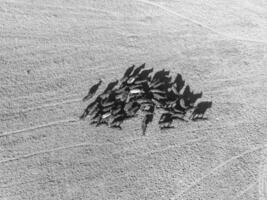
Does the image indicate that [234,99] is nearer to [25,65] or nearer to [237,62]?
[237,62]

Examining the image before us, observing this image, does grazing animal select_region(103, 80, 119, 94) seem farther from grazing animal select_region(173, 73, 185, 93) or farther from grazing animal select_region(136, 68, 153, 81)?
grazing animal select_region(173, 73, 185, 93)

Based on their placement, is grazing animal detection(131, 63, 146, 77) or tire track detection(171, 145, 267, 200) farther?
grazing animal detection(131, 63, 146, 77)

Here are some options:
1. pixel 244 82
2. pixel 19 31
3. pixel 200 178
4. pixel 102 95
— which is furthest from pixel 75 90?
pixel 244 82

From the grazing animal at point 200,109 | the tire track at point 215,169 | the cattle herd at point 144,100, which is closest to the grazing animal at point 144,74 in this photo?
the cattle herd at point 144,100

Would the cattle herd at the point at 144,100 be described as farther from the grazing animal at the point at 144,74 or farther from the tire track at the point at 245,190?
the tire track at the point at 245,190

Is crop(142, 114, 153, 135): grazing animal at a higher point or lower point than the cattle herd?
lower

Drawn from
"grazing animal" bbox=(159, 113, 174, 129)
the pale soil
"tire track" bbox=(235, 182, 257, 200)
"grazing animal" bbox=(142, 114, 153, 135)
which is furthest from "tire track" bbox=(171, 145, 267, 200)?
"grazing animal" bbox=(142, 114, 153, 135)

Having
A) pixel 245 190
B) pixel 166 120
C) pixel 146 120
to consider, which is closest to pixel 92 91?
pixel 146 120
